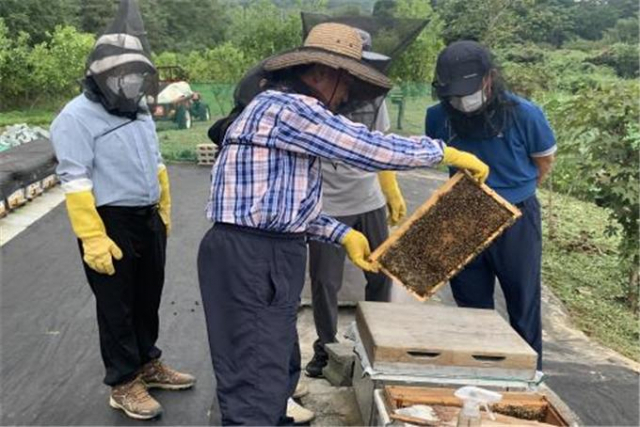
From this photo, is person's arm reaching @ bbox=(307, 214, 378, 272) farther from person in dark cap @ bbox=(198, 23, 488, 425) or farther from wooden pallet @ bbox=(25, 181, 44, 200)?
wooden pallet @ bbox=(25, 181, 44, 200)

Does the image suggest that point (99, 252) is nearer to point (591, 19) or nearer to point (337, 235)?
point (337, 235)

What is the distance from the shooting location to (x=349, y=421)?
305 centimetres

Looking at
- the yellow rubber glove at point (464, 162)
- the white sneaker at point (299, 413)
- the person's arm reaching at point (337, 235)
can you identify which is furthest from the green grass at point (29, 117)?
the yellow rubber glove at point (464, 162)

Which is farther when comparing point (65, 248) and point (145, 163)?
point (65, 248)

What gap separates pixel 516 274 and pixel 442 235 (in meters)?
0.62

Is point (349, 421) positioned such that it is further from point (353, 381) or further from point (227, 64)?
point (227, 64)

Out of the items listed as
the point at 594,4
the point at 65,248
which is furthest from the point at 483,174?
A: the point at 594,4

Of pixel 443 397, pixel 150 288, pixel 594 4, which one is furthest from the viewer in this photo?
pixel 594 4

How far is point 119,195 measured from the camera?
2.90m

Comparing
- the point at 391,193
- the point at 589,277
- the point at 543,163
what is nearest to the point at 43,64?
the point at 589,277

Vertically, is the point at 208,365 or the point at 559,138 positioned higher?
the point at 559,138

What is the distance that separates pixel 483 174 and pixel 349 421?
1345 millimetres

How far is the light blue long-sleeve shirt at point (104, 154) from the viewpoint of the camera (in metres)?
2.76

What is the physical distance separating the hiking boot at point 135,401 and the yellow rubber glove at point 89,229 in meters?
0.70
